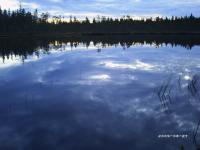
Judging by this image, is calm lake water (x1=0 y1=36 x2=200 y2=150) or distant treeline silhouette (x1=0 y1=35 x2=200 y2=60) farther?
distant treeline silhouette (x1=0 y1=35 x2=200 y2=60)

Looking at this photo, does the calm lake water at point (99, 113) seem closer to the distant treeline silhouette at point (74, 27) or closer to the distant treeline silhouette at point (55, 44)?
→ the distant treeline silhouette at point (55, 44)

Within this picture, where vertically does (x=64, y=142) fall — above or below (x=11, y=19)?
below

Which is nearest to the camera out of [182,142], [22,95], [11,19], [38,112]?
[182,142]

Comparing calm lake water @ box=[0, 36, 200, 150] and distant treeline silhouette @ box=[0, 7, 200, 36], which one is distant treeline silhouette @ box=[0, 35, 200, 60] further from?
distant treeline silhouette @ box=[0, 7, 200, 36]

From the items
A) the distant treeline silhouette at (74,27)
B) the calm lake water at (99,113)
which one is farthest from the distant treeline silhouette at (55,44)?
the distant treeline silhouette at (74,27)

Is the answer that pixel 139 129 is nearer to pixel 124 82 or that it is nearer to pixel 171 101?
pixel 171 101

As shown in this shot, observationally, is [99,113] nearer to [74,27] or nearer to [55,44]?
[55,44]

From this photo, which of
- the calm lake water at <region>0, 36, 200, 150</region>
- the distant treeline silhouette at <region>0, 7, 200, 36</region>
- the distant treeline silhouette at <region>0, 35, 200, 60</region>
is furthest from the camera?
the distant treeline silhouette at <region>0, 7, 200, 36</region>

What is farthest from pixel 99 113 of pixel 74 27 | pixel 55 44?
pixel 74 27

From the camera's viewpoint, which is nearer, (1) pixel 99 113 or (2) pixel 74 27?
(1) pixel 99 113

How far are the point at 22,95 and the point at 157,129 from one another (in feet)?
35.8

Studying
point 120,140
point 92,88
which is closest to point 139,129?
point 120,140

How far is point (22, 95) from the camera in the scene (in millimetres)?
21141

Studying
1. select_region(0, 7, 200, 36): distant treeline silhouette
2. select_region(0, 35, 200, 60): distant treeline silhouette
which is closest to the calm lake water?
select_region(0, 35, 200, 60): distant treeline silhouette
